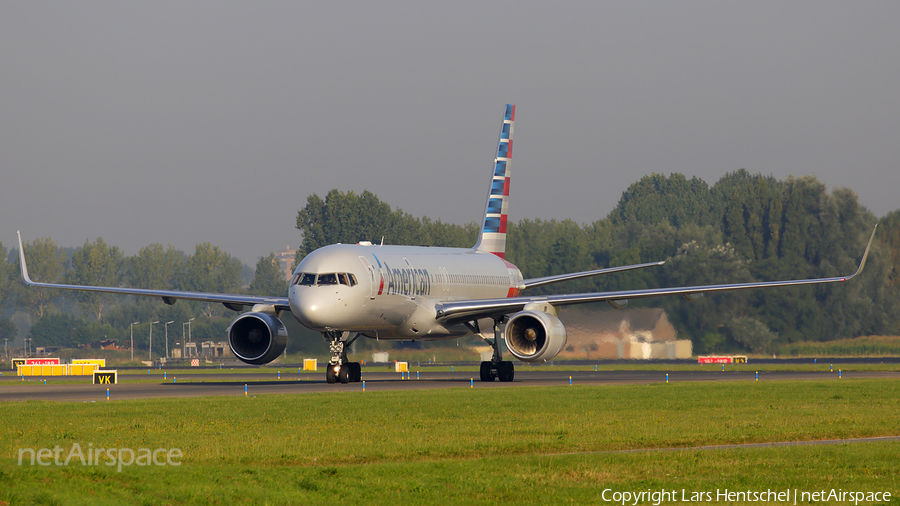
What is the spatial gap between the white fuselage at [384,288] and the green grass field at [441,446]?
6.15m

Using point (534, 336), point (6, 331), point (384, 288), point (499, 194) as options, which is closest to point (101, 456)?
point (384, 288)

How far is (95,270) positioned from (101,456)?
162916 millimetres

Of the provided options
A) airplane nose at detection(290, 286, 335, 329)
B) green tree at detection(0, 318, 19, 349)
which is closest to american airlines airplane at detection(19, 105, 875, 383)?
airplane nose at detection(290, 286, 335, 329)

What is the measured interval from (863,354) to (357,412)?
56.7 m

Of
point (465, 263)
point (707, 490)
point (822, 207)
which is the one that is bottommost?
point (707, 490)

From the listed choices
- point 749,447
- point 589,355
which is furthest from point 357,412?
point 589,355

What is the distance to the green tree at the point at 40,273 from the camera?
552 ft

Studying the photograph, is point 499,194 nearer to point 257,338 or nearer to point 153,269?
point 257,338

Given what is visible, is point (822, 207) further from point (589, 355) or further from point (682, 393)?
point (682, 393)

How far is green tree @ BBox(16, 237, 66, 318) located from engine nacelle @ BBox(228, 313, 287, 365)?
139 meters

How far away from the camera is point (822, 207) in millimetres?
84375

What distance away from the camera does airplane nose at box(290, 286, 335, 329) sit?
34.7m

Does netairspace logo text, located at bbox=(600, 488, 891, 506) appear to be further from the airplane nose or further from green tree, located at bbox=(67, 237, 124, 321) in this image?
green tree, located at bbox=(67, 237, 124, 321)

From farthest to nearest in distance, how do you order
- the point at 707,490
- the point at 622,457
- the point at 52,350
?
the point at 52,350 < the point at 622,457 < the point at 707,490
